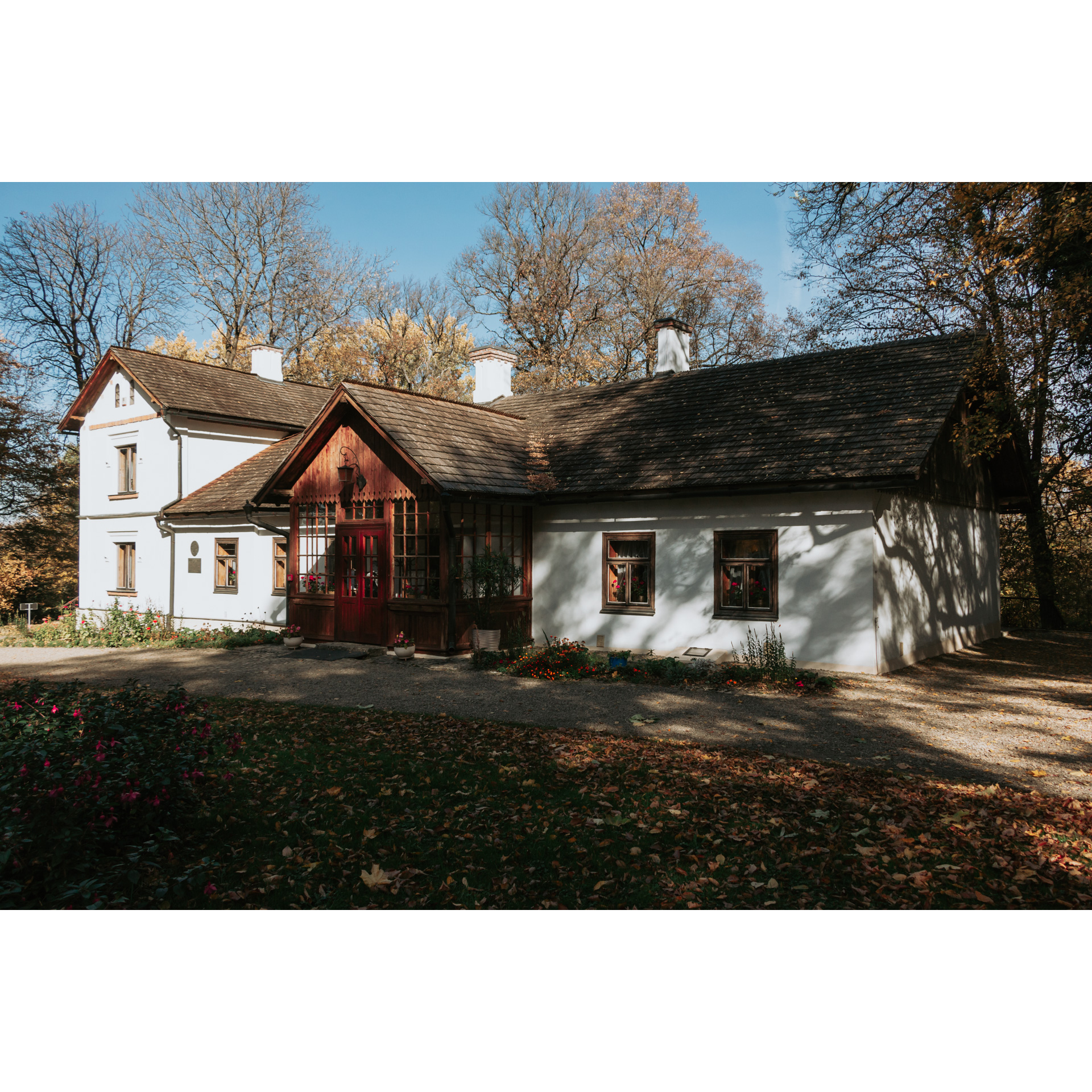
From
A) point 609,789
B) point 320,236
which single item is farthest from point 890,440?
point 320,236

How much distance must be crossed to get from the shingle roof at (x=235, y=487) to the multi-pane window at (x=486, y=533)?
7211 mm

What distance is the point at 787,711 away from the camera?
10102 millimetres

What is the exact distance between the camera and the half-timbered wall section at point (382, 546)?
49.8ft

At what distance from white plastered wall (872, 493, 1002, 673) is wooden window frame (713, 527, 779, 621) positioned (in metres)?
1.70

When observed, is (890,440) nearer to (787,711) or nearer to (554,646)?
(787,711)

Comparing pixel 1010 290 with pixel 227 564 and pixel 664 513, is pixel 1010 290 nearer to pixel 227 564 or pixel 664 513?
pixel 664 513

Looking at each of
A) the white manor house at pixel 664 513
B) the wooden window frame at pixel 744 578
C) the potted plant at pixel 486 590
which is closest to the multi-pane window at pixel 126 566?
the white manor house at pixel 664 513

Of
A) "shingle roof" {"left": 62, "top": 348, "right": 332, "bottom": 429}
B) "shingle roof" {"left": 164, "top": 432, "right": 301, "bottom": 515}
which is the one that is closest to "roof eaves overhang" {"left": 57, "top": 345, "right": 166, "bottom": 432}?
"shingle roof" {"left": 62, "top": 348, "right": 332, "bottom": 429}

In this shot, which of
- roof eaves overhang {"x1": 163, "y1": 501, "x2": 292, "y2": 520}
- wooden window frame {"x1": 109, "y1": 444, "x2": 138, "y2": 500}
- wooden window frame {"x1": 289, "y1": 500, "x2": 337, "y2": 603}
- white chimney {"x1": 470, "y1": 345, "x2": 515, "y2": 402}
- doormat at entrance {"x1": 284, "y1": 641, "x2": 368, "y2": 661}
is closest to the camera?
doormat at entrance {"x1": 284, "y1": 641, "x2": 368, "y2": 661}

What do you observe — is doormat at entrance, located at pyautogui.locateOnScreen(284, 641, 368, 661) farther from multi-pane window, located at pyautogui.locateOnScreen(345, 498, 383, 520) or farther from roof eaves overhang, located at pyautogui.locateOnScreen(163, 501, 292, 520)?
roof eaves overhang, located at pyautogui.locateOnScreen(163, 501, 292, 520)

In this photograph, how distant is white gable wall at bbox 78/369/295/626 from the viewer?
818 inches

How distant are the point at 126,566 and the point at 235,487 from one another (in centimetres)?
553

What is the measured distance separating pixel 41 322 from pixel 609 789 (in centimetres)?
3313

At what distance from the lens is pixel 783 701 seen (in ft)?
35.5
